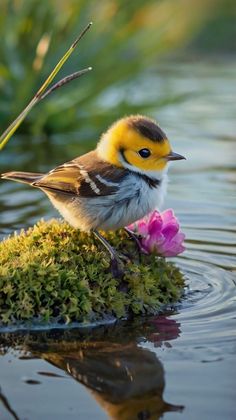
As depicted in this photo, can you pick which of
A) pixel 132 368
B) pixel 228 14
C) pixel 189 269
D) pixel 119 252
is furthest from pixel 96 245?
pixel 228 14

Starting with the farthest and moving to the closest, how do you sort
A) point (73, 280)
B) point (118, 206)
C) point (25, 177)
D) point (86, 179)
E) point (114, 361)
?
point (25, 177)
point (86, 179)
point (118, 206)
point (73, 280)
point (114, 361)

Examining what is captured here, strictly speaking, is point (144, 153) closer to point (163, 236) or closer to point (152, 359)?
point (163, 236)

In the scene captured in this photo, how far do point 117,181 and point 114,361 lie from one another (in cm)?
126

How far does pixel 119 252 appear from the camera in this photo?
5.18 m

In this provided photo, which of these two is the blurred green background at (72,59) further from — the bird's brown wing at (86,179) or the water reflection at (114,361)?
the water reflection at (114,361)

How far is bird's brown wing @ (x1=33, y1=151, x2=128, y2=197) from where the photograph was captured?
5.14 metres

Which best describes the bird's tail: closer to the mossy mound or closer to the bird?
the bird

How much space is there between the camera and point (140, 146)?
17.1 feet

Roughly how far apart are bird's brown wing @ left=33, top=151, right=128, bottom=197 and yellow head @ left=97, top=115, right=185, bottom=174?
0.25ft

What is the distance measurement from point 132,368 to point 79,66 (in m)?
7.09

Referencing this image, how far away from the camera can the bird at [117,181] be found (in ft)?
16.6

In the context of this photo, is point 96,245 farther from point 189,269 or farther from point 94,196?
point 189,269

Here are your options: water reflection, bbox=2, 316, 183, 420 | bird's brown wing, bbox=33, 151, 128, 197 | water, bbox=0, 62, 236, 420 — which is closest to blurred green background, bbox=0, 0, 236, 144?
water, bbox=0, 62, 236, 420

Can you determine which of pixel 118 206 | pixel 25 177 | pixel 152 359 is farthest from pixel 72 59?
pixel 152 359
